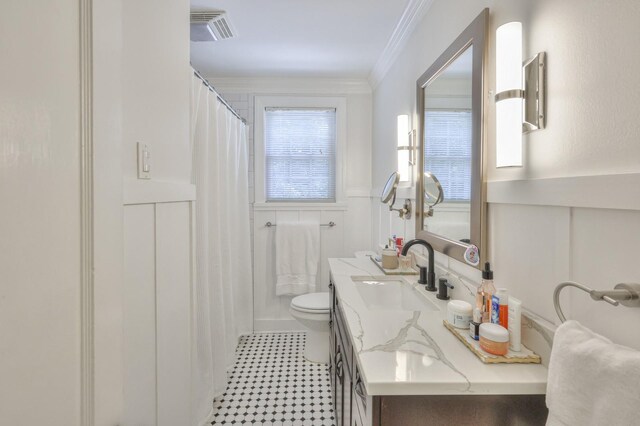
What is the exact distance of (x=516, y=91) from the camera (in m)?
0.94

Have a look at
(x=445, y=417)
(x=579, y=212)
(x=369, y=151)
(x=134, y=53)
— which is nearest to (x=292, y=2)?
(x=134, y=53)

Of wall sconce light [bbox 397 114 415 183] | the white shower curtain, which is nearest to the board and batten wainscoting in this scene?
the white shower curtain

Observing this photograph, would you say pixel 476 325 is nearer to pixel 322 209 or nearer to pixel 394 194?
pixel 394 194

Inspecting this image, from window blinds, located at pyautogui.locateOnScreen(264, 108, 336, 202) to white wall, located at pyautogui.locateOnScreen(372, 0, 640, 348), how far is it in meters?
2.05

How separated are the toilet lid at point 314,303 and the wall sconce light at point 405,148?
3.47 feet

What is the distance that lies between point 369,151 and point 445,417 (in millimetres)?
2621

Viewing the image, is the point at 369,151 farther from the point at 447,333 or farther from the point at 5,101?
the point at 5,101

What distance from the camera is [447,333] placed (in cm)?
108

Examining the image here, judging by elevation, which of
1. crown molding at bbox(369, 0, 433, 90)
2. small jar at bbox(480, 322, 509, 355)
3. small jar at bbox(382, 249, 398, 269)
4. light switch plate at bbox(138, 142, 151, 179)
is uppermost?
crown molding at bbox(369, 0, 433, 90)

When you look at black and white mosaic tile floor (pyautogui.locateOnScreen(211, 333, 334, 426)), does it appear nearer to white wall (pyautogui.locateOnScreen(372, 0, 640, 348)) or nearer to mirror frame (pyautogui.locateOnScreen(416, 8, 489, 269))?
mirror frame (pyautogui.locateOnScreen(416, 8, 489, 269))

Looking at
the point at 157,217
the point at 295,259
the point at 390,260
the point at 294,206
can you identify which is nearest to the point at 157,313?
the point at 157,217

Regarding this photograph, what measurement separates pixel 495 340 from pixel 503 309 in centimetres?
10

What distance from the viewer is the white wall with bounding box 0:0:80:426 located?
1.42 ft

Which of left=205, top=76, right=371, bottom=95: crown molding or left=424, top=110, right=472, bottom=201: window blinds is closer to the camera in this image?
left=424, top=110, right=472, bottom=201: window blinds
